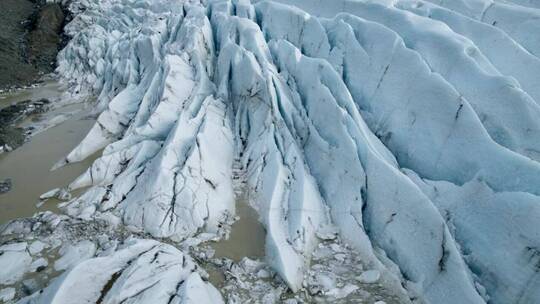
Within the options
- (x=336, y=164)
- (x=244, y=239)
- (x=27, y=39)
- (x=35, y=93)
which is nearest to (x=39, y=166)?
(x=244, y=239)

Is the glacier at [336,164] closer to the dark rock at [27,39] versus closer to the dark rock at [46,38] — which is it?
the dark rock at [27,39]

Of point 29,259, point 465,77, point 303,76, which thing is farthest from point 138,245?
point 465,77

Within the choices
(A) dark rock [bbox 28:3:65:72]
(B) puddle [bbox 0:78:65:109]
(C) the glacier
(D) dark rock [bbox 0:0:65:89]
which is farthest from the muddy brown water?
(A) dark rock [bbox 28:3:65:72]

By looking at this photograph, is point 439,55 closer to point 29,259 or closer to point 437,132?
point 437,132

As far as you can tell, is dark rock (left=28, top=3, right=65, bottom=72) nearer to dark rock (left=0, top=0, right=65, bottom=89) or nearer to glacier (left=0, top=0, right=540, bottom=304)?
dark rock (left=0, top=0, right=65, bottom=89)

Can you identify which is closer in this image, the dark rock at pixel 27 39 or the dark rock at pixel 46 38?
the dark rock at pixel 27 39

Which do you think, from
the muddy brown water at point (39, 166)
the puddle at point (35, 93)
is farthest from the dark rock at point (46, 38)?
the muddy brown water at point (39, 166)

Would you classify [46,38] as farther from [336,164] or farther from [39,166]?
[336,164]
